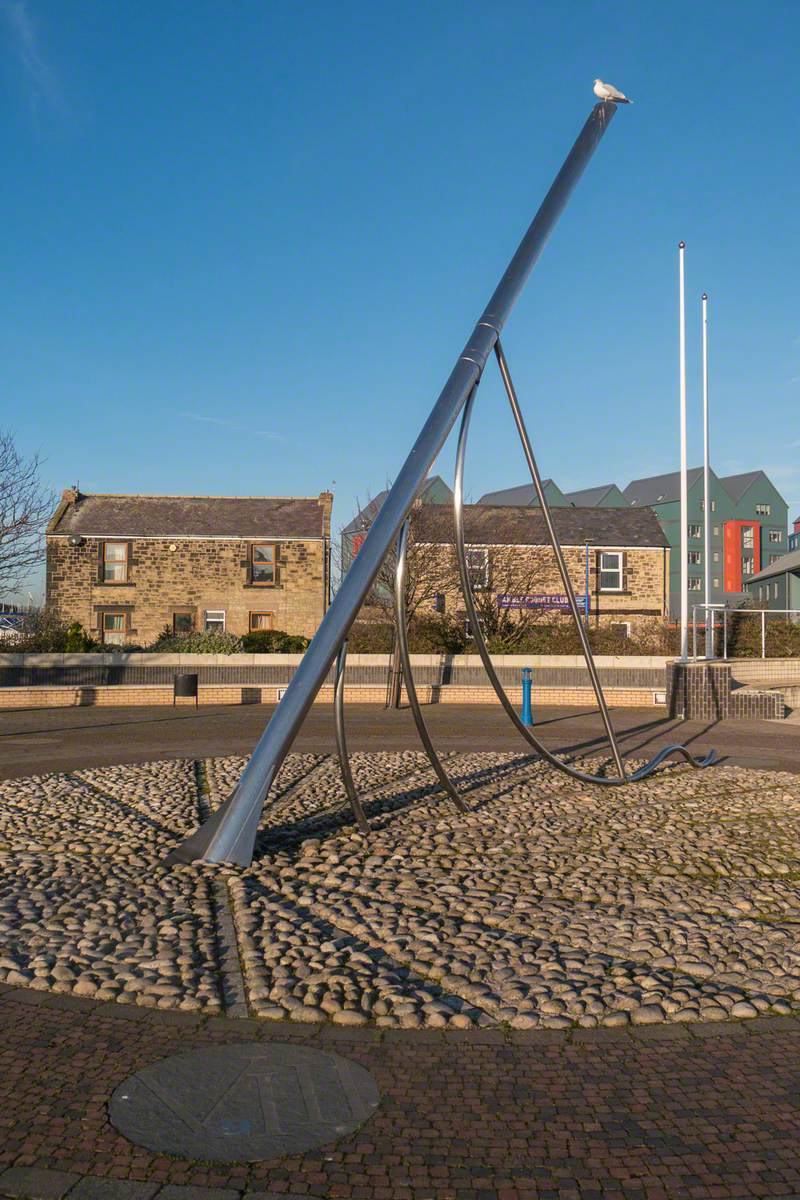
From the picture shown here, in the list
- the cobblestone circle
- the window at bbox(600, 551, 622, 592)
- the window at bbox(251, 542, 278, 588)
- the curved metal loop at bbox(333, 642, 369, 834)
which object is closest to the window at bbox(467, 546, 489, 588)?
the window at bbox(600, 551, 622, 592)

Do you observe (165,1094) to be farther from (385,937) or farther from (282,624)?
(282,624)

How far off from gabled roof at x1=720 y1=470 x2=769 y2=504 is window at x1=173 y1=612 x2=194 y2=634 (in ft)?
171

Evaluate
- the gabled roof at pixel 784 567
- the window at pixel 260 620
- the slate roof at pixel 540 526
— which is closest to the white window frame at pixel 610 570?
the slate roof at pixel 540 526

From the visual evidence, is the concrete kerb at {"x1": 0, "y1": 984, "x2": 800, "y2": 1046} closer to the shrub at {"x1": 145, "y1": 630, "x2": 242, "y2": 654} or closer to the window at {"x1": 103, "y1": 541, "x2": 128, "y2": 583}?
the shrub at {"x1": 145, "y1": 630, "x2": 242, "y2": 654}

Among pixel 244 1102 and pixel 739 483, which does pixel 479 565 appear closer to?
pixel 244 1102

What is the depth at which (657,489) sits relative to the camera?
Result: 77.2 meters

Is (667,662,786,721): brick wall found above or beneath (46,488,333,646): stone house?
beneath

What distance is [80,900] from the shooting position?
6758mm

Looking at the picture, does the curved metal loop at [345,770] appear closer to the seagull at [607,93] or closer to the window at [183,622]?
the seagull at [607,93]

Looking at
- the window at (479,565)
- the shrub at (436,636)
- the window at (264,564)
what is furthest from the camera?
the window at (264,564)

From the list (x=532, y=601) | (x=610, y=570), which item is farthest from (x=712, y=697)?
(x=610, y=570)

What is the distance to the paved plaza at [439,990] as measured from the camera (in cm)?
351

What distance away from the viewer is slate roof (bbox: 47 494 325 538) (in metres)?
35.3

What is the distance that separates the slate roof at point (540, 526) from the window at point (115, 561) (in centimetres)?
1142
